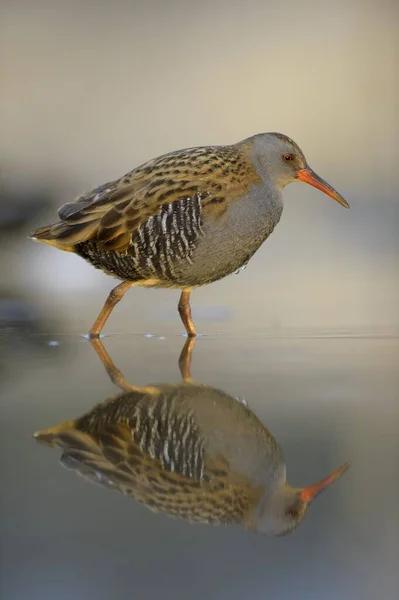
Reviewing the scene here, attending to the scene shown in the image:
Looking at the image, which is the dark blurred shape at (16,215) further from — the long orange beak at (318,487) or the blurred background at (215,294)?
the long orange beak at (318,487)

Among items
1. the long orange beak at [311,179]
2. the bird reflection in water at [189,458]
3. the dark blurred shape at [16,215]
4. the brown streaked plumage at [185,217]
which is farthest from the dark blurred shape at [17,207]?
the bird reflection in water at [189,458]

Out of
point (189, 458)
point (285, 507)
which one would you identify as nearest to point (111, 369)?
point (189, 458)

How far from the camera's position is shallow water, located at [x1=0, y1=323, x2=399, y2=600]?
1771mm

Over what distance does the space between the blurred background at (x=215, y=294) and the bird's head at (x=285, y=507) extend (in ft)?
0.11

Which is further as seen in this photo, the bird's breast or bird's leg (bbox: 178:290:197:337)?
bird's leg (bbox: 178:290:197:337)

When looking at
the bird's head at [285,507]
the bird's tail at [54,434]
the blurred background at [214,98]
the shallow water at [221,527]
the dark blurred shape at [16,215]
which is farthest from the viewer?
the blurred background at [214,98]

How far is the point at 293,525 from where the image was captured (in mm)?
2127

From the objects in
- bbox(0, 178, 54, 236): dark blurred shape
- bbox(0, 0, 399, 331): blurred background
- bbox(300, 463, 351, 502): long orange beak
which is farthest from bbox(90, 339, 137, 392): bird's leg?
bbox(0, 0, 399, 331): blurred background

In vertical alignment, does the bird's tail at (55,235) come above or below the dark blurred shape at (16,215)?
above

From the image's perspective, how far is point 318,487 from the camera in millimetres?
2311

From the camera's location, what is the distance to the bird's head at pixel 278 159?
5262 mm

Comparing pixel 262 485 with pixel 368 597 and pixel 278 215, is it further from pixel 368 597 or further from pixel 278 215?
pixel 278 215

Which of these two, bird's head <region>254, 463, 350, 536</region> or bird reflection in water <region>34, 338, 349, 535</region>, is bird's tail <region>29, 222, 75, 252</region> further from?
bird's head <region>254, 463, 350, 536</region>

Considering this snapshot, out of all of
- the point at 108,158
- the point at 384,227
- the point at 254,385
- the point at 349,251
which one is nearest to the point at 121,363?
the point at 254,385
